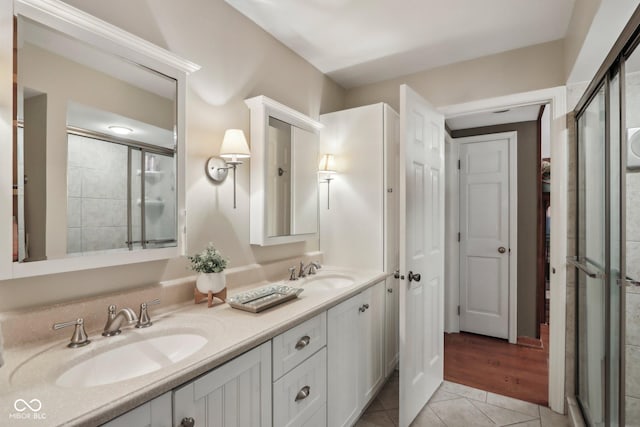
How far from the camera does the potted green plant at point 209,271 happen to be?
1.62 meters

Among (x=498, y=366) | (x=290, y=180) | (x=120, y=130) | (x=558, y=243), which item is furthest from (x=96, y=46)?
(x=498, y=366)

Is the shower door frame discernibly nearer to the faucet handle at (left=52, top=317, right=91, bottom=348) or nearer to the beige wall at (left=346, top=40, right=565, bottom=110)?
the beige wall at (left=346, top=40, right=565, bottom=110)

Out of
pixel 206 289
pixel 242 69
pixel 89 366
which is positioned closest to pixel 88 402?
pixel 89 366

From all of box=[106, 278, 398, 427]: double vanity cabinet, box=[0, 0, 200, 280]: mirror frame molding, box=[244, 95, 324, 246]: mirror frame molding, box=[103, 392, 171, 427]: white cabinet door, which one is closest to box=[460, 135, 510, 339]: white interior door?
box=[106, 278, 398, 427]: double vanity cabinet

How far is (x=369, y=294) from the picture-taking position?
2229 mm

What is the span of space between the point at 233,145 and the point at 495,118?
261 cm

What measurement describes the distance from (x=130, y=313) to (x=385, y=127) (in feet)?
6.50

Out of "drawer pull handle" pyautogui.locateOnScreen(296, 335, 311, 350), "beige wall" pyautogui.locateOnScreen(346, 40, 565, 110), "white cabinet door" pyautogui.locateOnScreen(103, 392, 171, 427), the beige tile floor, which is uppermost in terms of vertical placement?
"beige wall" pyautogui.locateOnScreen(346, 40, 565, 110)

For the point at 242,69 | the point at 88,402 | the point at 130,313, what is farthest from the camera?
the point at 242,69

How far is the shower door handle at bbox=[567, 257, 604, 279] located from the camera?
1.67 m

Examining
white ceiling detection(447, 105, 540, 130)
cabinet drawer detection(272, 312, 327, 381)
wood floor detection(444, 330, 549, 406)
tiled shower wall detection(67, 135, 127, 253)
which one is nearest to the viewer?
tiled shower wall detection(67, 135, 127, 253)

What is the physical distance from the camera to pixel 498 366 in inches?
113

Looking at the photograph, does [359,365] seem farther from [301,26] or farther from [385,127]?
[301,26]

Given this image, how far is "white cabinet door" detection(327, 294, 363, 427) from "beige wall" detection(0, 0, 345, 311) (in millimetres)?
659
